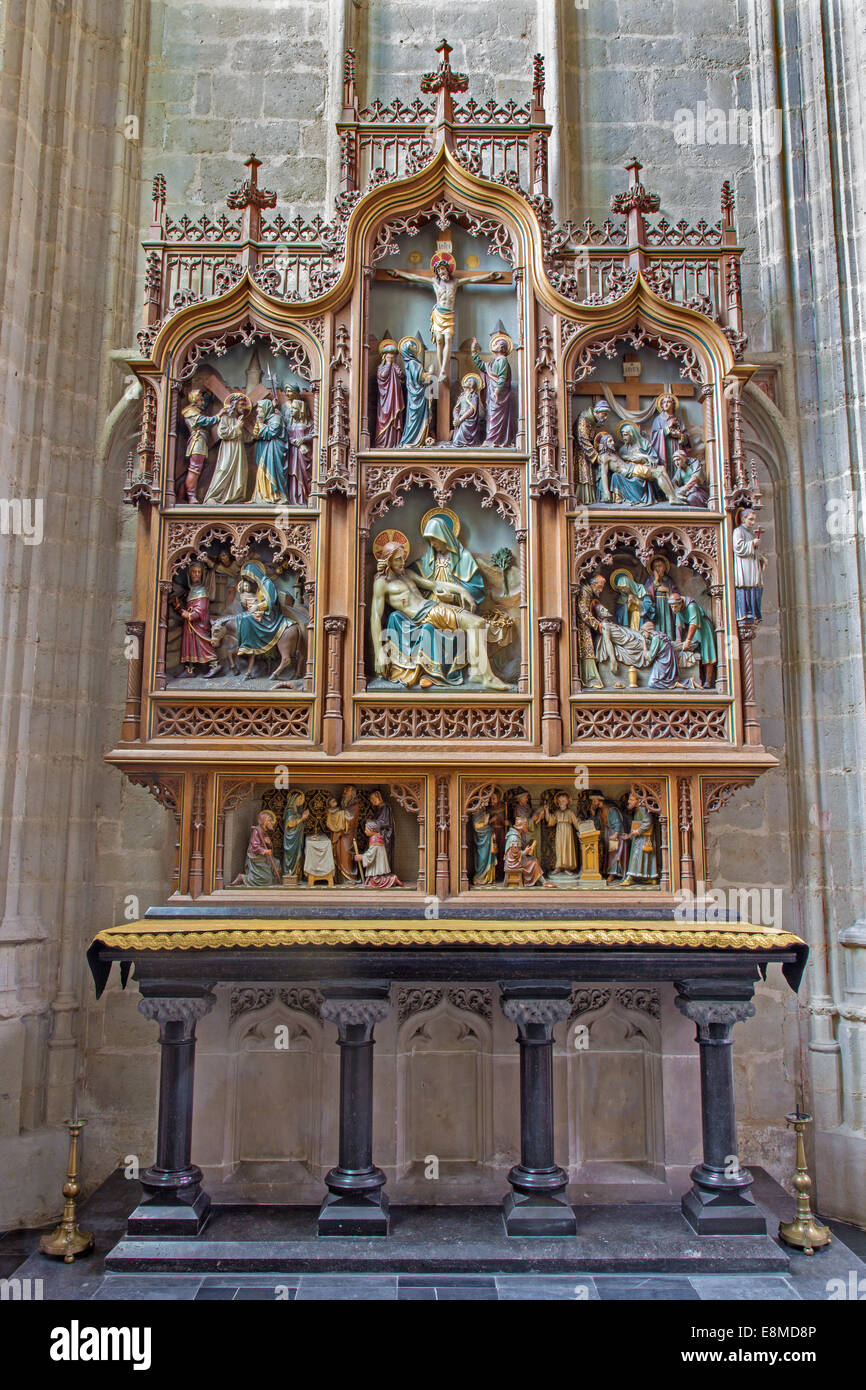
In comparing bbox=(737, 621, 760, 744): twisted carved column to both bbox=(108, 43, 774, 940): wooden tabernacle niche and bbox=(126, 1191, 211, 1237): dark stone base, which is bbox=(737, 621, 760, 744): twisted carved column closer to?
bbox=(108, 43, 774, 940): wooden tabernacle niche

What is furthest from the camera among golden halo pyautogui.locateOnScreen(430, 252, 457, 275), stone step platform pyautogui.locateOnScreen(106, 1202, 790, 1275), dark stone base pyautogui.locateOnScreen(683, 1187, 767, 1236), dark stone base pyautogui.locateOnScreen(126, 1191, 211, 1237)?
golden halo pyautogui.locateOnScreen(430, 252, 457, 275)

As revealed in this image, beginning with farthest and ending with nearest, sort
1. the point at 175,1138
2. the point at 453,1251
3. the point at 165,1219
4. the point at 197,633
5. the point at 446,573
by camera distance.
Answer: the point at 446,573 < the point at 197,633 < the point at 175,1138 < the point at 165,1219 < the point at 453,1251

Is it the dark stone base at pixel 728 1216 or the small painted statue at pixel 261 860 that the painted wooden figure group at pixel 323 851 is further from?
the dark stone base at pixel 728 1216

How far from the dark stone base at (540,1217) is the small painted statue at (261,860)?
8.39 feet

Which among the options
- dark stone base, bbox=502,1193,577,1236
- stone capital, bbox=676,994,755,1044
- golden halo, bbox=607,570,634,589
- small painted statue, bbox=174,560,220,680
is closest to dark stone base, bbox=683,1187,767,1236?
dark stone base, bbox=502,1193,577,1236

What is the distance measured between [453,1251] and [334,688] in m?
3.52

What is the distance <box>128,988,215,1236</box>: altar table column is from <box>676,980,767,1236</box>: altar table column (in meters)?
3.04

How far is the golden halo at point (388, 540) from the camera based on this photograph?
7346mm

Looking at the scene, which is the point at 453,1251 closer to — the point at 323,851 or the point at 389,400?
the point at 323,851

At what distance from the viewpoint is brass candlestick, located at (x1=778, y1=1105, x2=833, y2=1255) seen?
6262mm

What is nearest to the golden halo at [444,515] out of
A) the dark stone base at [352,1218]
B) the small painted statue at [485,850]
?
the small painted statue at [485,850]

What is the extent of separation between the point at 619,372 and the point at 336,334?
2.12m

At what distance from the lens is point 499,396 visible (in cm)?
751

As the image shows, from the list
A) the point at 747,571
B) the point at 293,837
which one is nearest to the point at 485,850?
the point at 293,837
